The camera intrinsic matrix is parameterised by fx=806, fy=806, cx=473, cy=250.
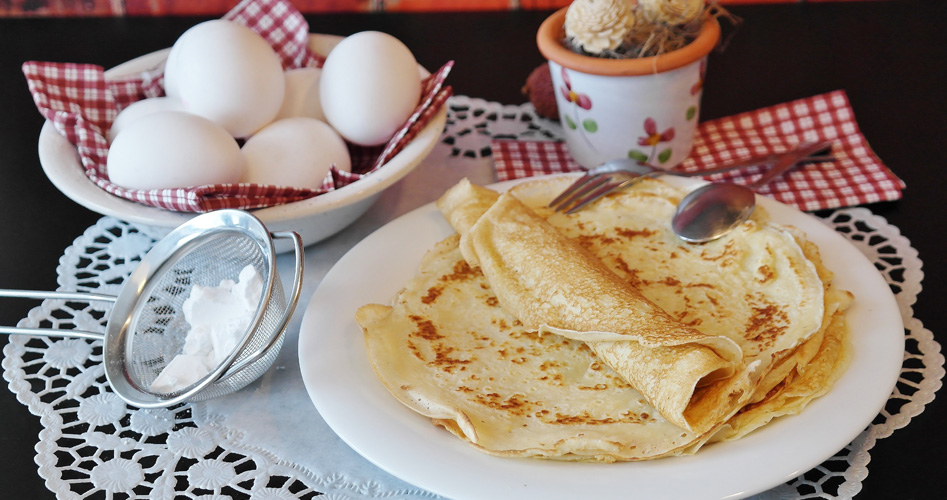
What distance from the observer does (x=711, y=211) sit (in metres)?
1.33

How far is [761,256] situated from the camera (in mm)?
1247

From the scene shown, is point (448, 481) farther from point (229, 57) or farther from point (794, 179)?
point (794, 179)

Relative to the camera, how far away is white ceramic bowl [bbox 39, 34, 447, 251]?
1.29 meters

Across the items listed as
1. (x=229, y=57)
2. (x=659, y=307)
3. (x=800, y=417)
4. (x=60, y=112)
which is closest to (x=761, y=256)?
(x=659, y=307)

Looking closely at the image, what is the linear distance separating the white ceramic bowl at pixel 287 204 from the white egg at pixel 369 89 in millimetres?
68

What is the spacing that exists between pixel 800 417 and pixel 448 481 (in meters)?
0.44

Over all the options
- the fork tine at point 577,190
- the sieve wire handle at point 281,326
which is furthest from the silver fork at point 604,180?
the sieve wire handle at point 281,326

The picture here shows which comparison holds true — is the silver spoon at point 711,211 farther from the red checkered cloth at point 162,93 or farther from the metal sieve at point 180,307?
the metal sieve at point 180,307

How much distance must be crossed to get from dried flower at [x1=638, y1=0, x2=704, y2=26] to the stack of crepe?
0.32 metres

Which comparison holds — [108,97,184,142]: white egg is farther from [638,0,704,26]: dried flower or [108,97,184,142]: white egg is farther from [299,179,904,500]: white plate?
[638,0,704,26]: dried flower

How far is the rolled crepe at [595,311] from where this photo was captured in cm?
97

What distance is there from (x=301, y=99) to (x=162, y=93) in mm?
315

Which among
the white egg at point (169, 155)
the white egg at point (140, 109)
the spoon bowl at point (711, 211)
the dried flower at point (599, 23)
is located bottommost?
the spoon bowl at point (711, 211)

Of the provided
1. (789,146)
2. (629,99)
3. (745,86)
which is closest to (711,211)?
(629,99)
